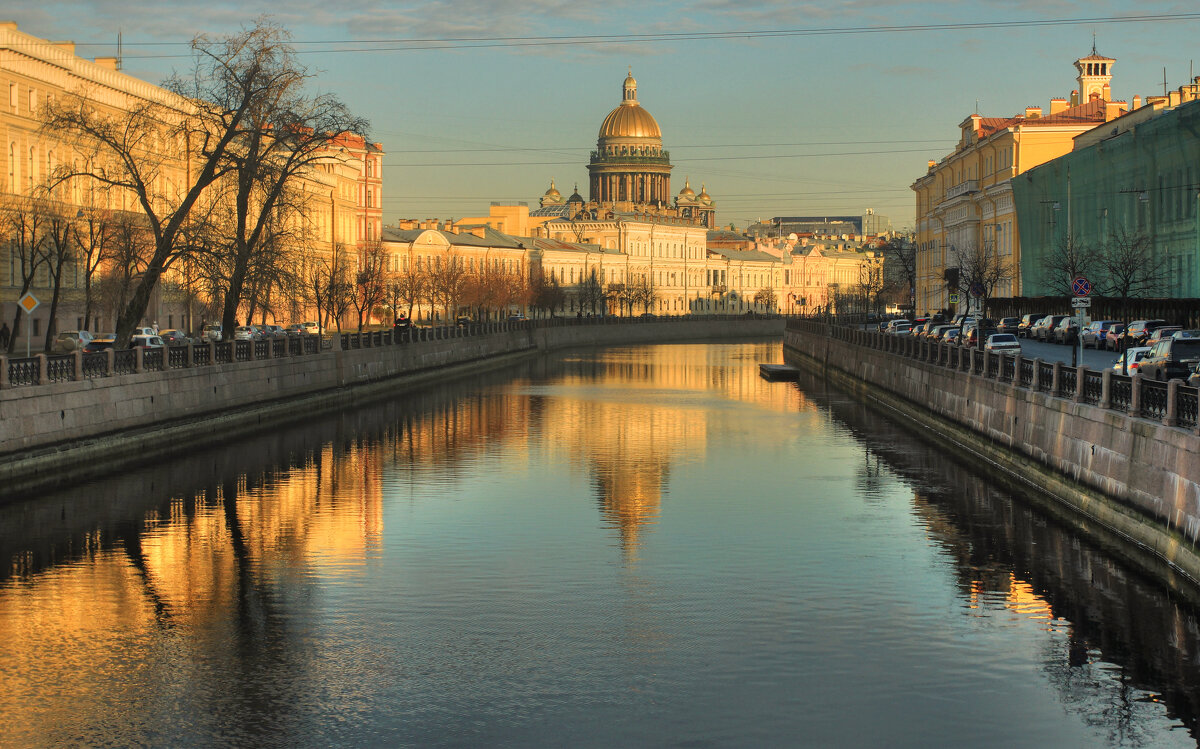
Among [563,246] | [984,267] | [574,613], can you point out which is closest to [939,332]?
[984,267]

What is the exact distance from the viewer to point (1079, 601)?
1964cm

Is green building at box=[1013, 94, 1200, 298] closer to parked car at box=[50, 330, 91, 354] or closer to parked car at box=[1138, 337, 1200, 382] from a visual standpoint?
parked car at box=[1138, 337, 1200, 382]

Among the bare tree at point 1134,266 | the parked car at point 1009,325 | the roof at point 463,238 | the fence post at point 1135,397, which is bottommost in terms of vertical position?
the fence post at point 1135,397

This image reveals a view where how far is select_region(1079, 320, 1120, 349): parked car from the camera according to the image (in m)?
54.5

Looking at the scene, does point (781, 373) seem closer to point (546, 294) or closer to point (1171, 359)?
point (1171, 359)

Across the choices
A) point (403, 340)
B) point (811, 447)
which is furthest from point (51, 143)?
point (811, 447)

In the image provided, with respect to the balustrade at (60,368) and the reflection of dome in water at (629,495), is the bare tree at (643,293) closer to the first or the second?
the reflection of dome in water at (629,495)

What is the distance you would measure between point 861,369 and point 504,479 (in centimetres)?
3231

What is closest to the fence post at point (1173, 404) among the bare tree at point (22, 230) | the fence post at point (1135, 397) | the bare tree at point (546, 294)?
the fence post at point (1135, 397)

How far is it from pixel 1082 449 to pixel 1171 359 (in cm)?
1141

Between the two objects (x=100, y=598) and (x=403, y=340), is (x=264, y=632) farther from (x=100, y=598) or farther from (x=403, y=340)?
(x=403, y=340)

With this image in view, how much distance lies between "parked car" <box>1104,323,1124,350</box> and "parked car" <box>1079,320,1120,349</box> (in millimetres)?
367

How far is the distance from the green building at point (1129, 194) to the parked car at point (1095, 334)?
454cm

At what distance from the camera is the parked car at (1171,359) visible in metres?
34.4
